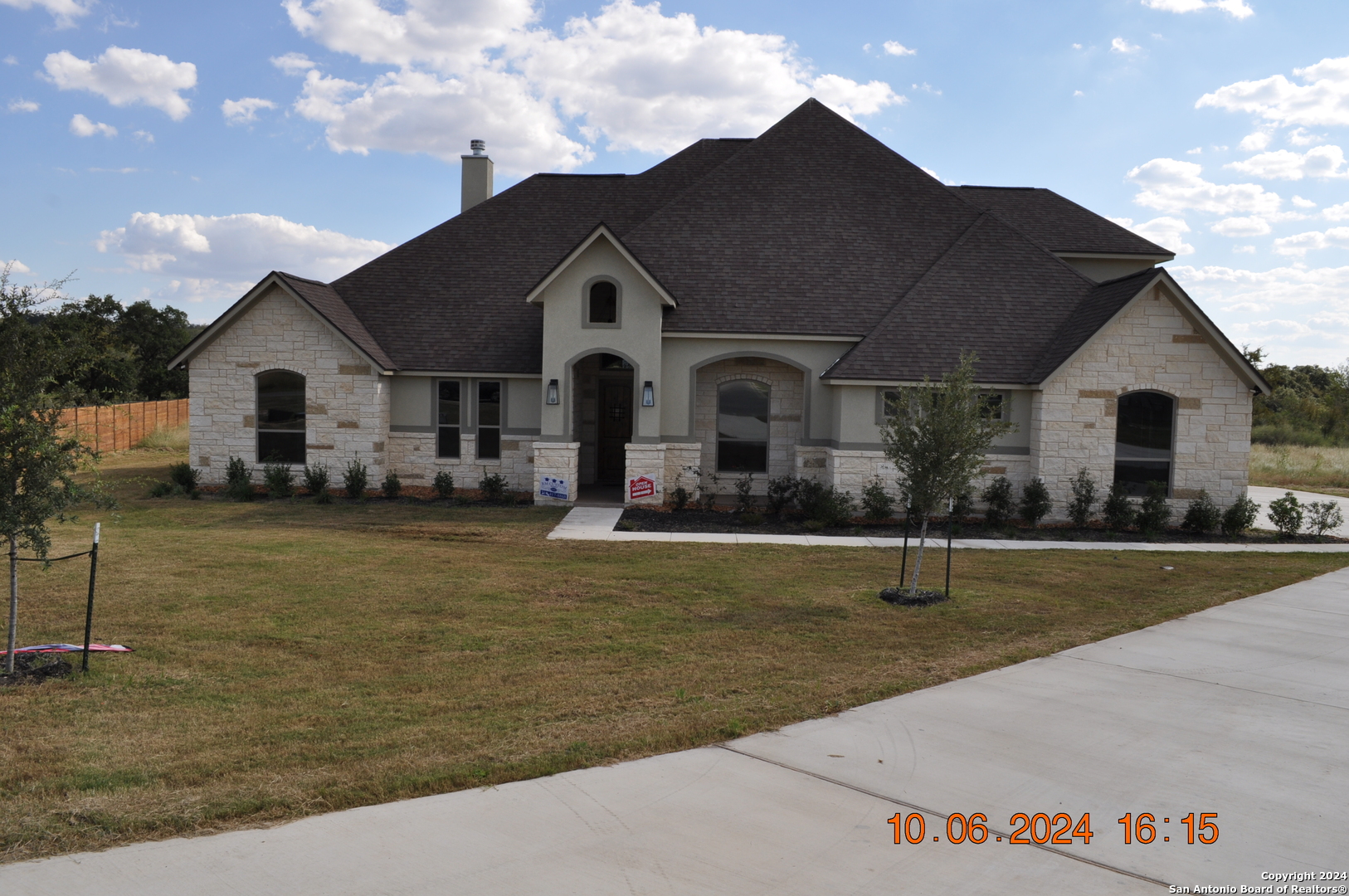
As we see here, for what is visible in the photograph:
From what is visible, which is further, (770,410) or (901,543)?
(770,410)

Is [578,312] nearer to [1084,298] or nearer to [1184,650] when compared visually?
[1084,298]

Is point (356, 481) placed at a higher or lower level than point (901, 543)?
higher

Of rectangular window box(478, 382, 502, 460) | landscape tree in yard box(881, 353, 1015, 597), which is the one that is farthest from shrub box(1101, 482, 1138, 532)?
rectangular window box(478, 382, 502, 460)

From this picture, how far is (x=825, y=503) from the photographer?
17.4 m

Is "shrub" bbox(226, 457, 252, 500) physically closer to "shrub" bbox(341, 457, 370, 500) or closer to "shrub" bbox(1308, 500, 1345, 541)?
"shrub" bbox(341, 457, 370, 500)

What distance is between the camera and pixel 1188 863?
4562 mm

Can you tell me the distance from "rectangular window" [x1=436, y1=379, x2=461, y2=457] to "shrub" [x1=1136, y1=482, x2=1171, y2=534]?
48.7ft

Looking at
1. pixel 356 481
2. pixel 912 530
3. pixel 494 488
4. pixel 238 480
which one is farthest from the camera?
pixel 356 481

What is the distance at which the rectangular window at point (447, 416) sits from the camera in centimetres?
2081

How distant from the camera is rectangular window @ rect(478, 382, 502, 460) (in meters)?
20.7

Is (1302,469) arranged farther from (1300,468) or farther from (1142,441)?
(1142,441)

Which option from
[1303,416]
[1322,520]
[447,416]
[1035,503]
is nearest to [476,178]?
[447,416]

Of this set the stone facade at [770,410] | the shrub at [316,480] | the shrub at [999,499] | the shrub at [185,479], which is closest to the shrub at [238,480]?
the shrub at [185,479]

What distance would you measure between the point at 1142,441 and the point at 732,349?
8721 mm
